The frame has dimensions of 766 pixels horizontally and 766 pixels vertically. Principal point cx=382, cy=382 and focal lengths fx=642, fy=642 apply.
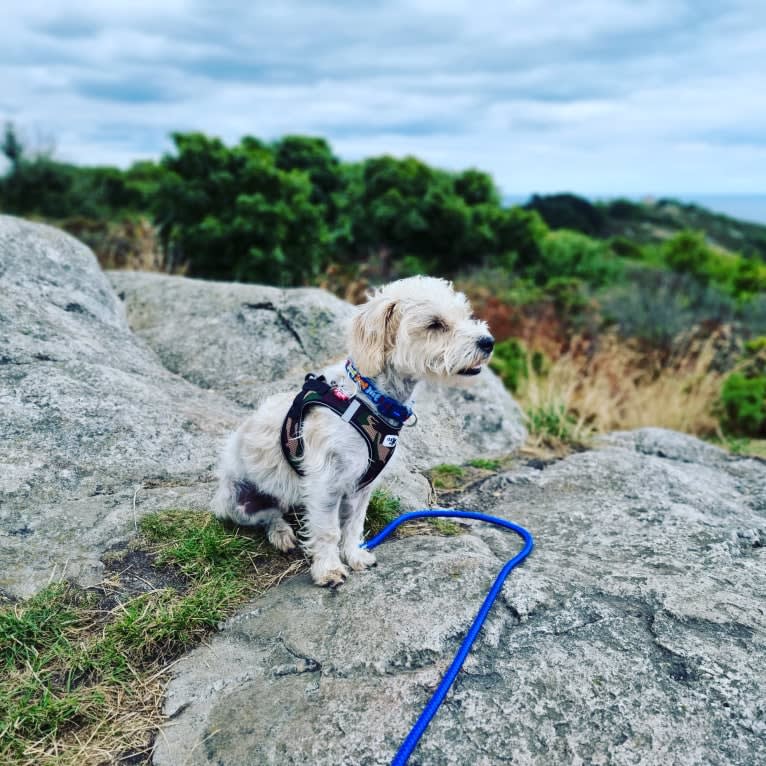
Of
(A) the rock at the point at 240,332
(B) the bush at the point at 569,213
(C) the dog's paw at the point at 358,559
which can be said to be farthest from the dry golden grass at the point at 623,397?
(B) the bush at the point at 569,213

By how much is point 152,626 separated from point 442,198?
14981 mm

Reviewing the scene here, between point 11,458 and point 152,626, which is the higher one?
point 11,458

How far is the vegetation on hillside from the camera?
8797 millimetres

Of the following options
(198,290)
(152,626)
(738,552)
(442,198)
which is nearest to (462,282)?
(442,198)

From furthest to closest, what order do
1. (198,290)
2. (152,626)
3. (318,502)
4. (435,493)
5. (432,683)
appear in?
(198,290)
(435,493)
(318,502)
(152,626)
(432,683)

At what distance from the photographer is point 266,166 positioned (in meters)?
10.5

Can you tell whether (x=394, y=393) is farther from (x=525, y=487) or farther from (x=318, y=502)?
(x=525, y=487)

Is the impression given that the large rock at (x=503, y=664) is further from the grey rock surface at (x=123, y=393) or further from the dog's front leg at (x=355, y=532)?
the grey rock surface at (x=123, y=393)

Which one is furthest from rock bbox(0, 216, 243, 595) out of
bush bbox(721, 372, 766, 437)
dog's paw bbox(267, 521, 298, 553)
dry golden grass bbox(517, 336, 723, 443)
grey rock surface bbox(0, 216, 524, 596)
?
bush bbox(721, 372, 766, 437)

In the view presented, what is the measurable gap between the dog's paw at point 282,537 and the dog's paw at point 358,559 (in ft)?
1.36

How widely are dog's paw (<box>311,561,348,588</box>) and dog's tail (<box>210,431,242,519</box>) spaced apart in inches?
Result: 28.0

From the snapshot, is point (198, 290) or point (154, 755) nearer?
point (154, 755)

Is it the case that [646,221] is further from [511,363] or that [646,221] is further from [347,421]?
[347,421]

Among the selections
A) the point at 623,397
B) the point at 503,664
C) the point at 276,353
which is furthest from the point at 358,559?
the point at 623,397
